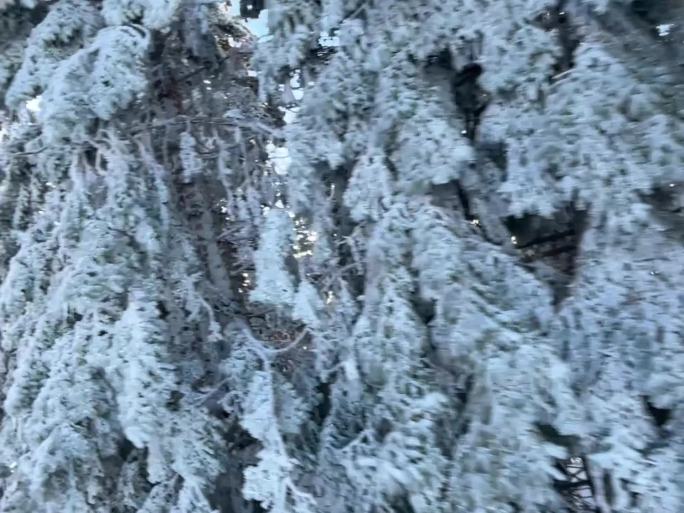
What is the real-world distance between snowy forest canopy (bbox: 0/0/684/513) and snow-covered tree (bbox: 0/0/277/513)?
1 centimetres

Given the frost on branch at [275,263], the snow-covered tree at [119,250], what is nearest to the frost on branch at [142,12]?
the snow-covered tree at [119,250]

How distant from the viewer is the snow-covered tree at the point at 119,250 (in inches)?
109

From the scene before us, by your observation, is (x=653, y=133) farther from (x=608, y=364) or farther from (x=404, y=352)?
(x=404, y=352)

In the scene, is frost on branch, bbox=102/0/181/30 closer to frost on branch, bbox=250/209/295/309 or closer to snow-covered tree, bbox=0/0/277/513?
snow-covered tree, bbox=0/0/277/513

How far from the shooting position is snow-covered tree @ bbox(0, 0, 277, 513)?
2.77 m

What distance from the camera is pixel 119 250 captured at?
2963mm

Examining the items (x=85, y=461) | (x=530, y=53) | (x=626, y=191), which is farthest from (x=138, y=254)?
(x=626, y=191)

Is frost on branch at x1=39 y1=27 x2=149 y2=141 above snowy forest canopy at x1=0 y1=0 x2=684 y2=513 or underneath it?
above

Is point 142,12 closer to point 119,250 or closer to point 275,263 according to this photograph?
point 119,250

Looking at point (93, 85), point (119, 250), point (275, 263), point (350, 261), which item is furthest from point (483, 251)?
point (93, 85)

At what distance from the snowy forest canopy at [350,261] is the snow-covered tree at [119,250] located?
1cm

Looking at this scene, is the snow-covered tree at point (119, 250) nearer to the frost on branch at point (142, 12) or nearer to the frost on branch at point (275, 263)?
the frost on branch at point (142, 12)

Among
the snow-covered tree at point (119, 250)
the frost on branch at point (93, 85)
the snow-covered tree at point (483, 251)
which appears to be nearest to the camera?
the snow-covered tree at point (483, 251)

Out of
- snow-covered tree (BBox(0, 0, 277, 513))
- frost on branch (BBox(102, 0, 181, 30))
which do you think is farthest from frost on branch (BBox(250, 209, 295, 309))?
frost on branch (BBox(102, 0, 181, 30))
